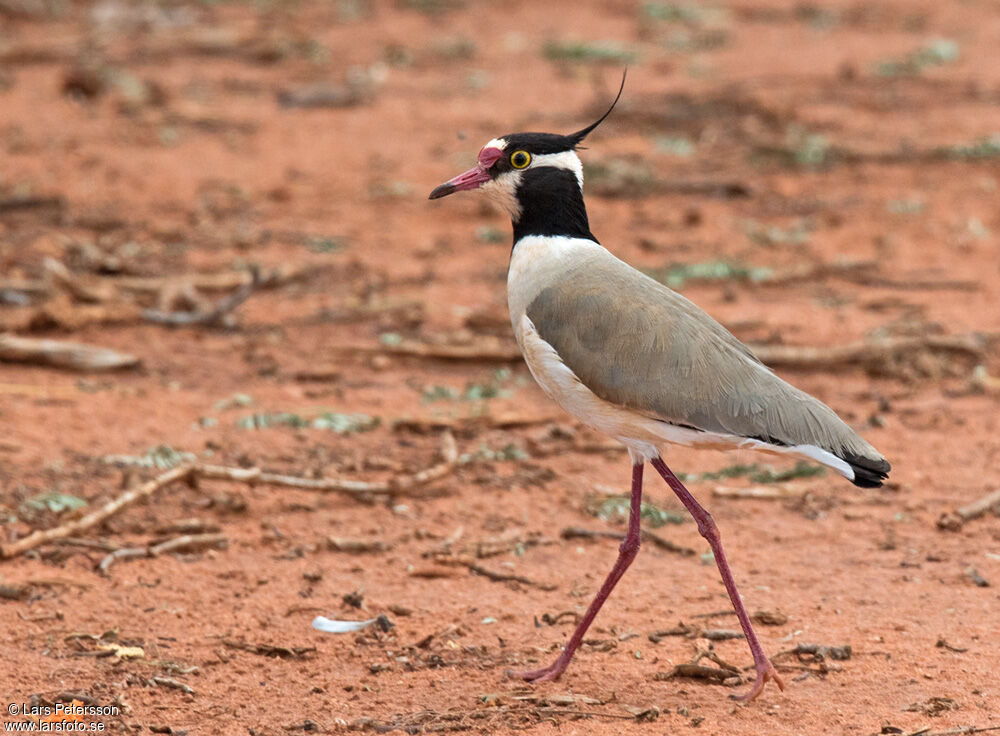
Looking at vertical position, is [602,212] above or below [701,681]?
above

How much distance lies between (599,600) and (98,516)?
2.41 m

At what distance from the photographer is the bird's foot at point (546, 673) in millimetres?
4914

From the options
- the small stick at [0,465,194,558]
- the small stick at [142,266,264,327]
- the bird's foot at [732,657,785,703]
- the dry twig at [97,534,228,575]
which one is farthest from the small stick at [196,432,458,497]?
the bird's foot at [732,657,785,703]

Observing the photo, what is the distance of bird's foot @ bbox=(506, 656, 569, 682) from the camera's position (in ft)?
16.1

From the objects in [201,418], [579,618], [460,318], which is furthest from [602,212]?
[579,618]

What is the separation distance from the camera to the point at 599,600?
5.01m

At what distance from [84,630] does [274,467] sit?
178 centimetres

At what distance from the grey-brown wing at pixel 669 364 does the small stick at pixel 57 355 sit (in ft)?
12.2

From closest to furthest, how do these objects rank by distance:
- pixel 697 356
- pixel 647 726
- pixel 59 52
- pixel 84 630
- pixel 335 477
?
pixel 647 726
pixel 697 356
pixel 84 630
pixel 335 477
pixel 59 52

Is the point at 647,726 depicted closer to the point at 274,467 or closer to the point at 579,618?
the point at 579,618

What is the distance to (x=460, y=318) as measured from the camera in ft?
29.9

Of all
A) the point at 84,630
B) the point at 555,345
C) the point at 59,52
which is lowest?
the point at 84,630

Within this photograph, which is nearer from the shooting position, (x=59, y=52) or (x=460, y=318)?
(x=460, y=318)

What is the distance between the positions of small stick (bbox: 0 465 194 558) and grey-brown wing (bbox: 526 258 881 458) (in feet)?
7.08
